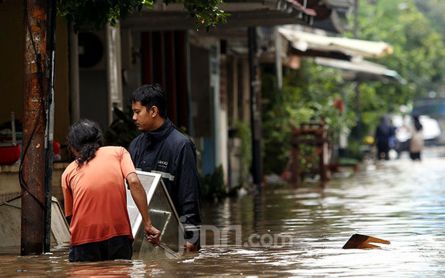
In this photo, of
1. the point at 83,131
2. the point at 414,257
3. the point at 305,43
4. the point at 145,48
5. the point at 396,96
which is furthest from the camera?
the point at 396,96

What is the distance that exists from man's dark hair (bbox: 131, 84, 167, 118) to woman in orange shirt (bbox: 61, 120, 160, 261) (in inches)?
22.5

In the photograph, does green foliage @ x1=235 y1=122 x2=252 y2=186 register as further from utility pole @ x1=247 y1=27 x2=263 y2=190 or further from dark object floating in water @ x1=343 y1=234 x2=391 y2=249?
dark object floating in water @ x1=343 y1=234 x2=391 y2=249

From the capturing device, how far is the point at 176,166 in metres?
11.5

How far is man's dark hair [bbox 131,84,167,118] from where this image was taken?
11.4m

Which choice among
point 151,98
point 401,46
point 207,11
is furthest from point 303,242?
point 401,46

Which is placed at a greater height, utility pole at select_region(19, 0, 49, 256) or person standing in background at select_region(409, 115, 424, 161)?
utility pole at select_region(19, 0, 49, 256)

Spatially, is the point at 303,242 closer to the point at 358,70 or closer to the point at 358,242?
the point at 358,242

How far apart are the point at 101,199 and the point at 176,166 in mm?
856

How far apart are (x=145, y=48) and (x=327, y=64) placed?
15.9m

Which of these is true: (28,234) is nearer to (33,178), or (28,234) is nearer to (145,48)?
(33,178)

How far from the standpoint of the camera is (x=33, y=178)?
13.1 m

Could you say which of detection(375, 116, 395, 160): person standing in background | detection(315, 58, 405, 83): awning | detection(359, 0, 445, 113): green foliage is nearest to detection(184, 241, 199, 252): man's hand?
detection(315, 58, 405, 83): awning

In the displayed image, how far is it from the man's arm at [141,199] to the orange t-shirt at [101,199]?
0.31 feet

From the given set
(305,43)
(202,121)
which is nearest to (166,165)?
(202,121)
